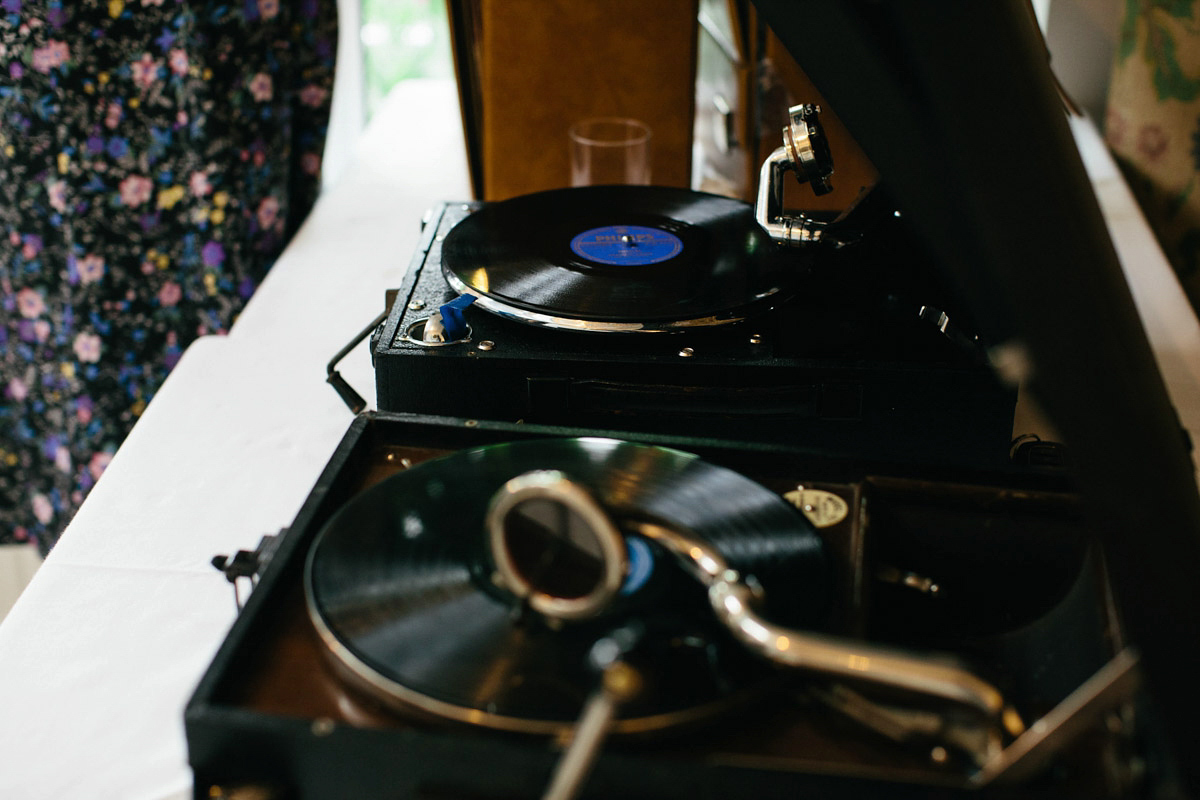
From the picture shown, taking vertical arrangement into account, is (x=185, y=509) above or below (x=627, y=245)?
below

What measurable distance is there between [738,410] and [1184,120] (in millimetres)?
1603

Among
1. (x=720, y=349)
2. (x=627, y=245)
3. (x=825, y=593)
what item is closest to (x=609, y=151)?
(x=627, y=245)

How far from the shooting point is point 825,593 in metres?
0.68

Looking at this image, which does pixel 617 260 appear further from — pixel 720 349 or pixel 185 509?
pixel 185 509

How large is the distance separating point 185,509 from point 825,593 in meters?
0.77

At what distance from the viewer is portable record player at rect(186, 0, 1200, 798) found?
540mm

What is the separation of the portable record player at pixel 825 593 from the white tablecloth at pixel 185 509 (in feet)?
0.82

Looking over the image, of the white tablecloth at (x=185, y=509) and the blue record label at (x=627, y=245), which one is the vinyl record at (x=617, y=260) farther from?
the white tablecloth at (x=185, y=509)

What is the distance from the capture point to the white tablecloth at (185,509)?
2.85ft

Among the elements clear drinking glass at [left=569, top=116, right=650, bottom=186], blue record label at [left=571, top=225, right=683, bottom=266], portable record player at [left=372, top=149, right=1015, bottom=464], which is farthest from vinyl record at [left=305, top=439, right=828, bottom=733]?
clear drinking glass at [left=569, top=116, right=650, bottom=186]

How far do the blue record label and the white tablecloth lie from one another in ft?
1.26

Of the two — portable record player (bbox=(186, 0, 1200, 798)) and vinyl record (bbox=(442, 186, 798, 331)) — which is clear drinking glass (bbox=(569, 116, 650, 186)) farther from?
portable record player (bbox=(186, 0, 1200, 798))

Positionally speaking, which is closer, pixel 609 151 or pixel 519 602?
pixel 519 602

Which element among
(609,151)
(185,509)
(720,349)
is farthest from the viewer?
(609,151)
